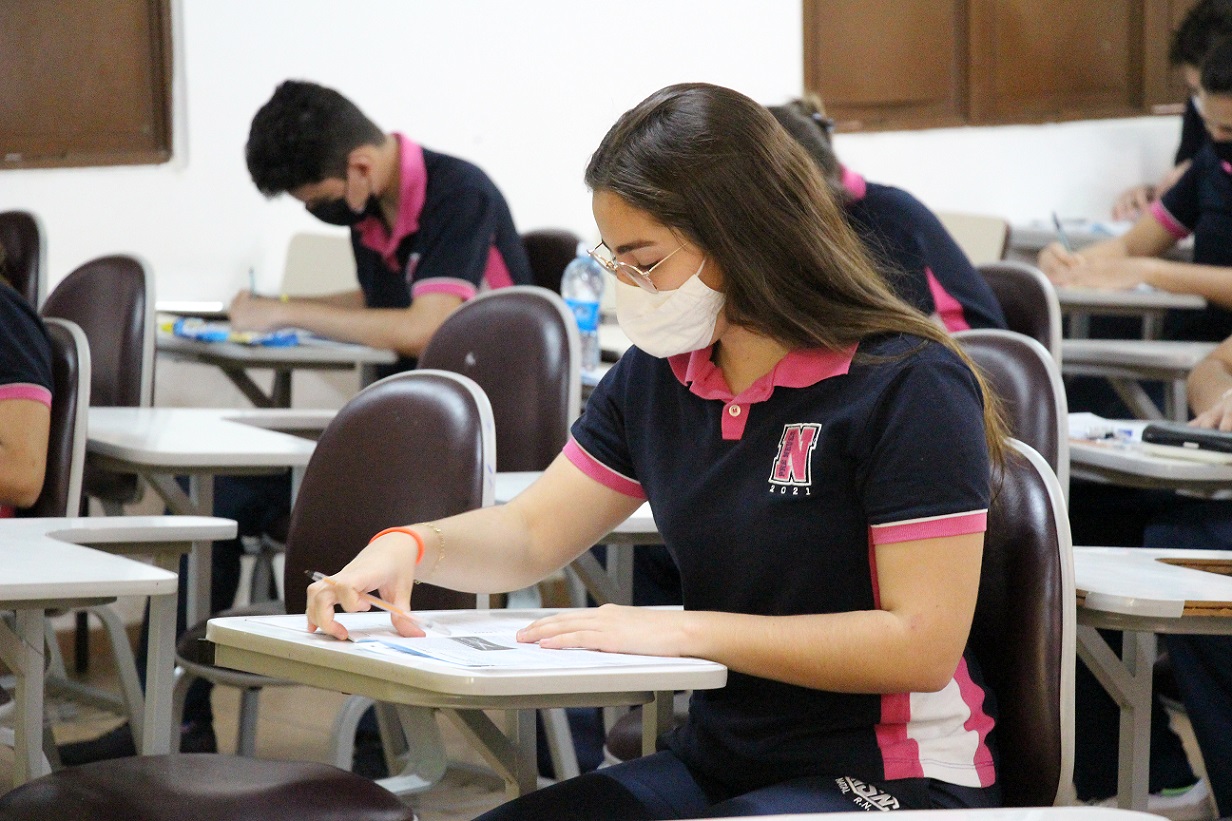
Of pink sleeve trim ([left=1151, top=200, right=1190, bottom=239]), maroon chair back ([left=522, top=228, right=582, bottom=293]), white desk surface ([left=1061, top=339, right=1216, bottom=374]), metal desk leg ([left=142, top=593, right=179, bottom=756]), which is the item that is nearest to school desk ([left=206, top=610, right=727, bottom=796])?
metal desk leg ([left=142, top=593, right=179, bottom=756])

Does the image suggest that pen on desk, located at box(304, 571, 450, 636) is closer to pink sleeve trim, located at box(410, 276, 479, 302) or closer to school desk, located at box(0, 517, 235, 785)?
school desk, located at box(0, 517, 235, 785)

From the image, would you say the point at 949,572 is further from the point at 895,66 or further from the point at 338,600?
the point at 895,66

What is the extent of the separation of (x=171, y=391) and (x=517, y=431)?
6.52 feet

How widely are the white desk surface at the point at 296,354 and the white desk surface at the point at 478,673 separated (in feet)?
7.29

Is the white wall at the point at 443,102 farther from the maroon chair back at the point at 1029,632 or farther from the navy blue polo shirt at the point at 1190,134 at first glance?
the maroon chair back at the point at 1029,632

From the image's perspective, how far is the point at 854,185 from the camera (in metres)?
2.73

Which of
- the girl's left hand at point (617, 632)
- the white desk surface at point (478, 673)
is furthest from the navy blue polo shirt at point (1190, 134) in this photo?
the white desk surface at point (478, 673)

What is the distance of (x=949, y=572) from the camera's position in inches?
49.4

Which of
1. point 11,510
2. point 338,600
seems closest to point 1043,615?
point 338,600

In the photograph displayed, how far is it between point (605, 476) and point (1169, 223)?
9.76ft

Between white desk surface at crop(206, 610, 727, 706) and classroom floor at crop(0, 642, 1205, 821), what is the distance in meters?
1.42

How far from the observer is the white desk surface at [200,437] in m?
2.43

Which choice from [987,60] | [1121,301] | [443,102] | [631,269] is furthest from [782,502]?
[987,60]

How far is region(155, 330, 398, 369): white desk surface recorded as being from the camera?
3.48 metres
